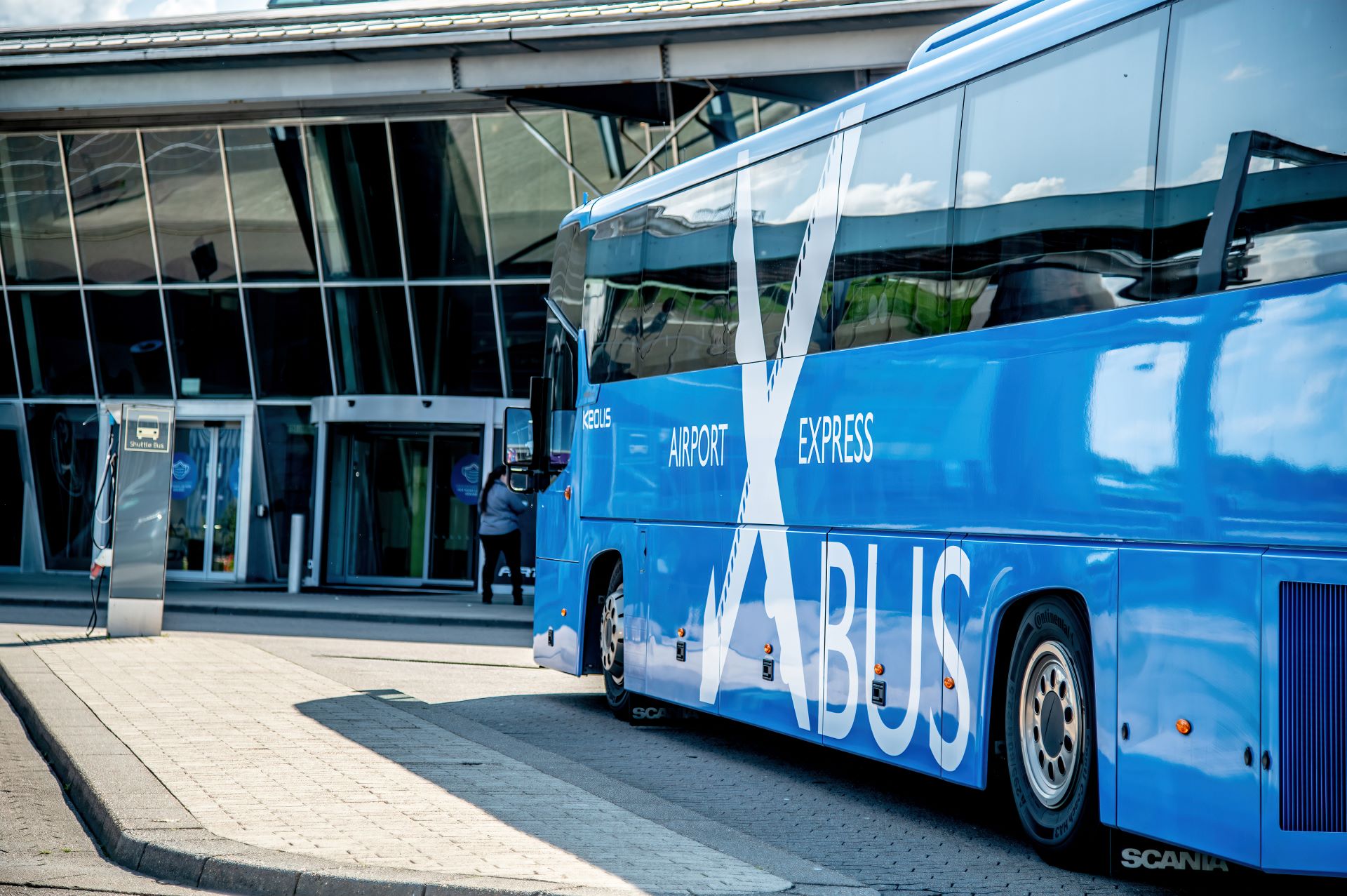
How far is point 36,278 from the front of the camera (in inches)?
1164

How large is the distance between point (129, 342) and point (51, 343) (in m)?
1.78

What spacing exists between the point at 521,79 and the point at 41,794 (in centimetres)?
1483

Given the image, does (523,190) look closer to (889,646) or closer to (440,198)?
(440,198)

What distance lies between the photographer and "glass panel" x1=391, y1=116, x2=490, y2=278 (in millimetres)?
26188

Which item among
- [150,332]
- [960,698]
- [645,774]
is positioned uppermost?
[150,332]

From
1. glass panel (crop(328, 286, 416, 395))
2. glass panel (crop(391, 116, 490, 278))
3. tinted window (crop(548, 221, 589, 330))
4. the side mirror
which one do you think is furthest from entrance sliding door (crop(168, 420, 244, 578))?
tinted window (crop(548, 221, 589, 330))

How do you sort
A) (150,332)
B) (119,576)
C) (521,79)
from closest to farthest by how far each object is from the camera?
(119,576) < (521,79) < (150,332)

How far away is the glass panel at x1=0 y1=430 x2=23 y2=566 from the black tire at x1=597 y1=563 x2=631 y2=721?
21.5 m

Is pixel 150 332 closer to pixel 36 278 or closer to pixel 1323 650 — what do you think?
pixel 36 278

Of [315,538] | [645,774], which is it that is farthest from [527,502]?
[645,774]

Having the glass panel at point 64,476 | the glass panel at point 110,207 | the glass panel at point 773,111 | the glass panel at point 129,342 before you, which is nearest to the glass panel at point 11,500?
the glass panel at point 64,476

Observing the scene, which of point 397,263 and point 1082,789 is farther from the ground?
point 397,263

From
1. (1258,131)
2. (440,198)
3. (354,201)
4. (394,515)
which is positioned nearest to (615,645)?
(1258,131)

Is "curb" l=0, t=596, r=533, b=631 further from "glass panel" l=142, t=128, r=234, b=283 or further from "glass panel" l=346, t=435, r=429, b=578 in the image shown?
"glass panel" l=142, t=128, r=234, b=283
